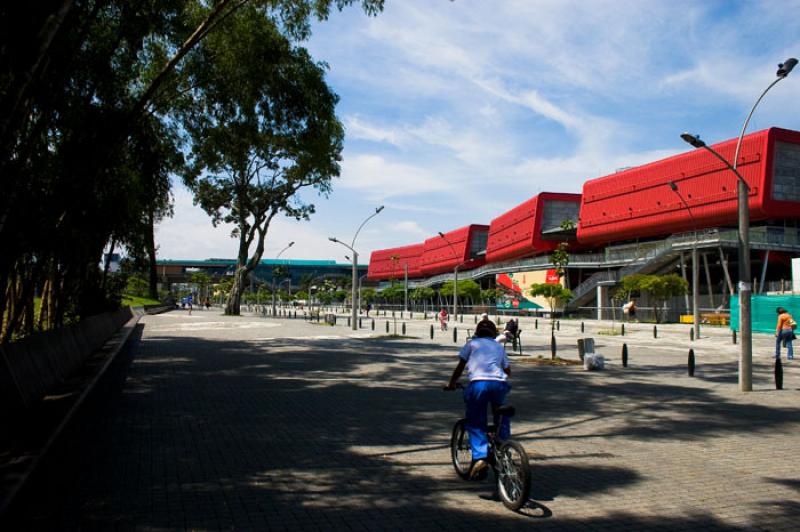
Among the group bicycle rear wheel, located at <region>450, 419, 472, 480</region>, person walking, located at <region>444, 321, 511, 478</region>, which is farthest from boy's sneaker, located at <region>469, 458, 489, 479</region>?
bicycle rear wheel, located at <region>450, 419, 472, 480</region>

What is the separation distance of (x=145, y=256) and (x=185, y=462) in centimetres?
1656

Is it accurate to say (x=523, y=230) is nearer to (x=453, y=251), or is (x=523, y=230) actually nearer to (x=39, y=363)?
(x=453, y=251)

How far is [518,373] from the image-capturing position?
15852mm

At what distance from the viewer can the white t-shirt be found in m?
5.61

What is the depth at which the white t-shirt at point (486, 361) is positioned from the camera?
221 inches

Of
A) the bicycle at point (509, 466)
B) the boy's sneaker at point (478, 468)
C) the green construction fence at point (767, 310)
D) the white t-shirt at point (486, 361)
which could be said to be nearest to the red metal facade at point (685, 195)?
the green construction fence at point (767, 310)

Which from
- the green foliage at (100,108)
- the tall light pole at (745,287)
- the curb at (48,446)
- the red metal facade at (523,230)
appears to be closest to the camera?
the curb at (48,446)

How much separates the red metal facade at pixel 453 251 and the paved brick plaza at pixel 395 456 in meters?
83.7

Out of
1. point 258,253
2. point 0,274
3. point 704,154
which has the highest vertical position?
point 704,154

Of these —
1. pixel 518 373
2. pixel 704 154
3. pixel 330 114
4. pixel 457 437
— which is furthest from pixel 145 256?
pixel 704 154

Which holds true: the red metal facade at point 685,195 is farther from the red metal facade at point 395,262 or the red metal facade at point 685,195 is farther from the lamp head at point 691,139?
the red metal facade at point 395,262

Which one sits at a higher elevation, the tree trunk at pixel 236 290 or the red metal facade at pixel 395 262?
the red metal facade at pixel 395 262

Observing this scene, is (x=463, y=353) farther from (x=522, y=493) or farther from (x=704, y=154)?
(x=704, y=154)

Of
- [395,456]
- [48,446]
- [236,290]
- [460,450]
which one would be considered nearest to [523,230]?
[236,290]
